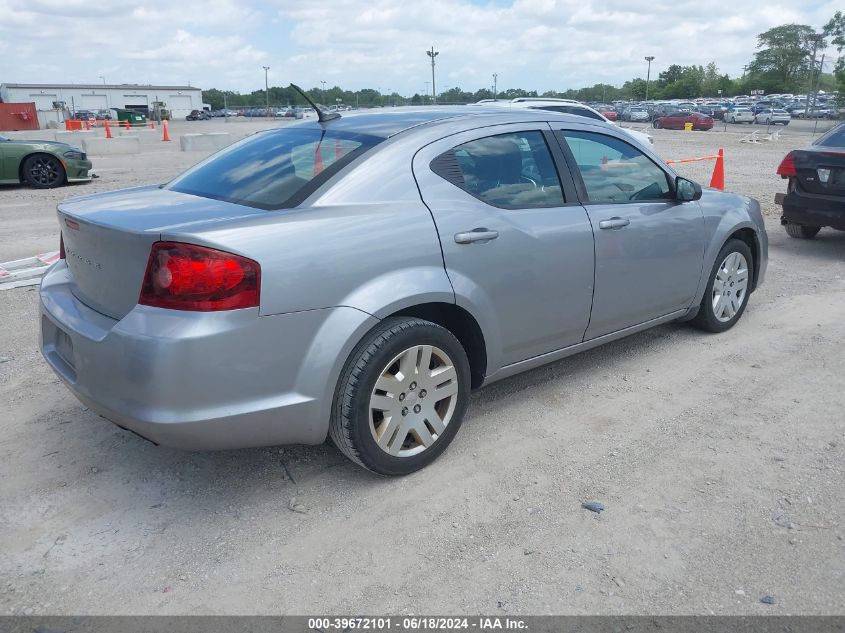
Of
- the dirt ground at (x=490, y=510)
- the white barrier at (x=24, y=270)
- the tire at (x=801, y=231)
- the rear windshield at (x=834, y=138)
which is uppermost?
the rear windshield at (x=834, y=138)

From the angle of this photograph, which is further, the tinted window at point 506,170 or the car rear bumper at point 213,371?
the tinted window at point 506,170

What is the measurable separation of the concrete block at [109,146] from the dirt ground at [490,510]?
19516 mm

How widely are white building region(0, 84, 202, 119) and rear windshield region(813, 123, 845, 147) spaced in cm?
8844

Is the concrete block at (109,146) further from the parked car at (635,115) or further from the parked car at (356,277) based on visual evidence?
A: the parked car at (635,115)

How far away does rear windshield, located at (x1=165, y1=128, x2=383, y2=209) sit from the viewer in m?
3.20

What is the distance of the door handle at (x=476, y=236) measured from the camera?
331cm

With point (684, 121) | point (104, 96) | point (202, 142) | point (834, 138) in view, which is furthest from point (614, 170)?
point (104, 96)

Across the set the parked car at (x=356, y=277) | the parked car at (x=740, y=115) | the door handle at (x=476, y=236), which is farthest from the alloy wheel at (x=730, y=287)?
the parked car at (x=740, y=115)

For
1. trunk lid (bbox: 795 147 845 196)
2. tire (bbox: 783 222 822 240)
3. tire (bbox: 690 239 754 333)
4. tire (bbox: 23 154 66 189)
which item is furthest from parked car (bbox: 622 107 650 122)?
tire (bbox: 690 239 754 333)

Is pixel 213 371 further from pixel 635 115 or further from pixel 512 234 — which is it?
pixel 635 115

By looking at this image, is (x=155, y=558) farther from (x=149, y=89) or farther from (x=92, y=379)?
(x=149, y=89)

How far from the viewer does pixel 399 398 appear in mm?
3156

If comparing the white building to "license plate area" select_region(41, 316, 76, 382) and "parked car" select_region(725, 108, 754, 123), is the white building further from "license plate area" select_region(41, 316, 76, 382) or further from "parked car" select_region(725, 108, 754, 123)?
"license plate area" select_region(41, 316, 76, 382)

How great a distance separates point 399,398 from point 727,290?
3.14 m
